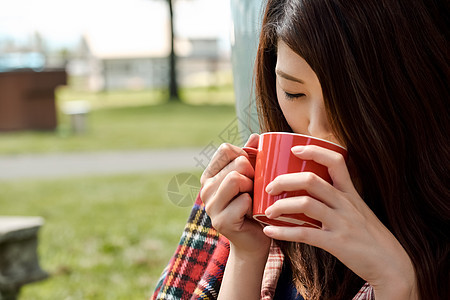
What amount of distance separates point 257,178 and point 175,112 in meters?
15.9

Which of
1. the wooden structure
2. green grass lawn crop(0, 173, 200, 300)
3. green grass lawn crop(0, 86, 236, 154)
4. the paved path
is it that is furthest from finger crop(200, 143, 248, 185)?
the wooden structure

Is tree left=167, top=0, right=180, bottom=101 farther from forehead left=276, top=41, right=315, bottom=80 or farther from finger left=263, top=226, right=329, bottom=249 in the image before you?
finger left=263, top=226, right=329, bottom=249

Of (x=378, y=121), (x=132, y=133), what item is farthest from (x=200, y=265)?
Answer: (x=132, y=133)

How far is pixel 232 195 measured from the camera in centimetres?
120

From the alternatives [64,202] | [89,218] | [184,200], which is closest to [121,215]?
[89,218]

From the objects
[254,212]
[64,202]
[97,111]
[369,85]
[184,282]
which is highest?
[369,85]

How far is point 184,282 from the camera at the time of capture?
5.01 feet

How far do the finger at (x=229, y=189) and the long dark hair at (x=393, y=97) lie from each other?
212mm

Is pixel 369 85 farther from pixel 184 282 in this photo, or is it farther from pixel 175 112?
pixel 175 112

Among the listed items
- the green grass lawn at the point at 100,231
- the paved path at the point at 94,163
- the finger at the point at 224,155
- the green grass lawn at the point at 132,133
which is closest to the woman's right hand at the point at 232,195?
the finger at the point at 224,155

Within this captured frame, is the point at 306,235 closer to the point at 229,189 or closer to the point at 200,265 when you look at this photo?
the point at 229,189

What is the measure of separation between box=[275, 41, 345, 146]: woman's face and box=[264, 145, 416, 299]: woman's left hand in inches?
6.9

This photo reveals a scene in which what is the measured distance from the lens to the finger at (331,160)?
41.7 inches

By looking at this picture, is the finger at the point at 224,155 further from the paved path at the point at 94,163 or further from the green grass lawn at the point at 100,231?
the paved path at the point at 94,163
